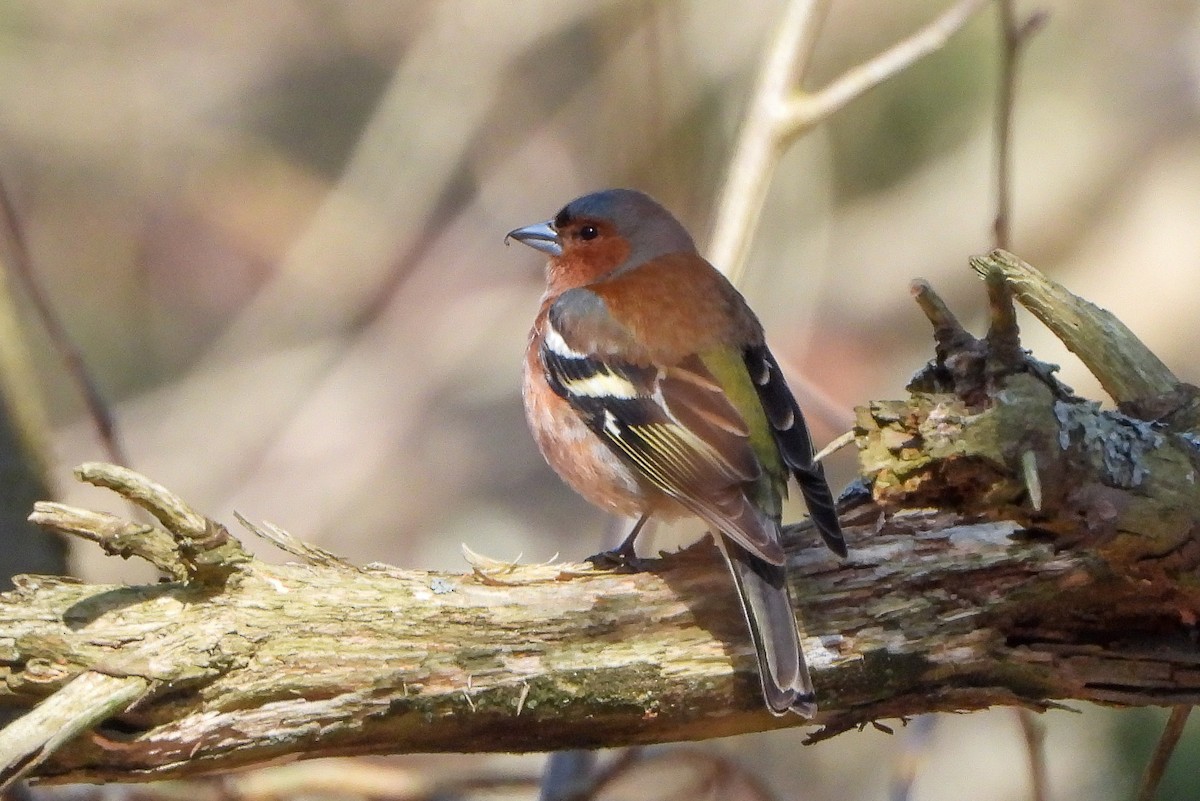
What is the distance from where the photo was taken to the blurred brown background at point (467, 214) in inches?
273

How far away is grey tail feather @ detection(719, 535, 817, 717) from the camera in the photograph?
2.83 m

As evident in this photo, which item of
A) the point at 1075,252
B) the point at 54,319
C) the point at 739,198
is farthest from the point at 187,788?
the point at 1075,252

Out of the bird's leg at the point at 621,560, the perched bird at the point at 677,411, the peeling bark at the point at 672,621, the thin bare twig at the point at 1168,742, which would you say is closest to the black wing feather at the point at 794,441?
the perched bird at the point at 677,411

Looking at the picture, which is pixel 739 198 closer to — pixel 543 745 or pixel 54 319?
pixel 543 745

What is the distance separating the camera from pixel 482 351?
8.38 meters

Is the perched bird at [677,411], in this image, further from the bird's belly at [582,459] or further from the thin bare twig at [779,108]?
the thin bare twig at [779,108]

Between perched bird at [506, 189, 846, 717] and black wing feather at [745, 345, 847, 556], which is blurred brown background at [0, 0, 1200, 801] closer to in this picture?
perched bird at [506, 189, 846, 717]

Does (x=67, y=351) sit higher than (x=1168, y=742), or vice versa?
(x=67, y=351)

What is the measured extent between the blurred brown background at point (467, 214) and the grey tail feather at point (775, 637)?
9.12ft

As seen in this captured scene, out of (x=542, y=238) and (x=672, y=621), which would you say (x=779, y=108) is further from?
(x=672, y=621)

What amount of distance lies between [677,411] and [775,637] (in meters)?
1.03

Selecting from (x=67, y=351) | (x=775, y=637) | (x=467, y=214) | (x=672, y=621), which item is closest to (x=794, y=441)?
(x=672, y=621)

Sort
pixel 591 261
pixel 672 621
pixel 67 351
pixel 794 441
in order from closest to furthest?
pixel 672 621, pixel 794 441, pixel 67 351, pixel 591 261

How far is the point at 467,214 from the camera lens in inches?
324
